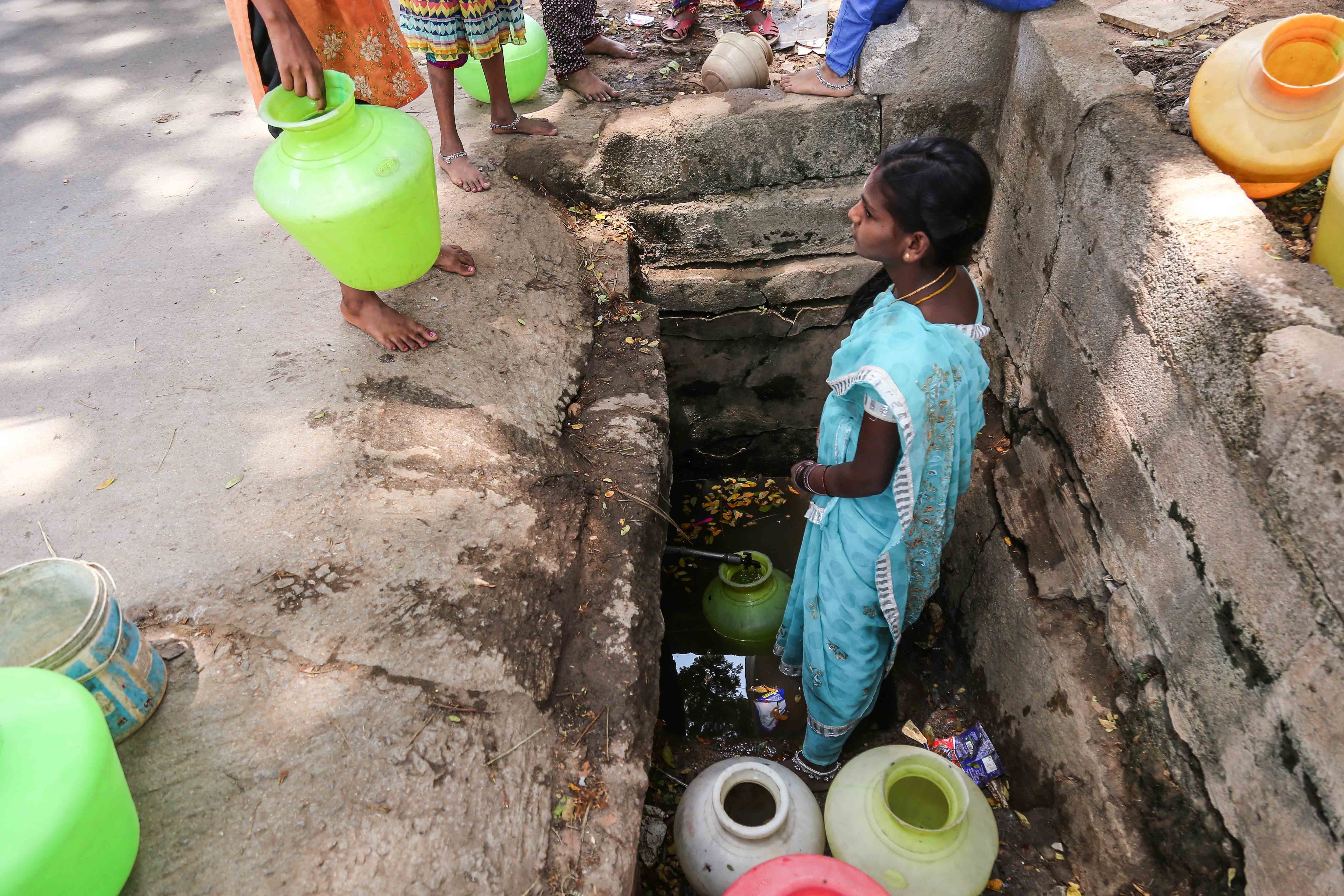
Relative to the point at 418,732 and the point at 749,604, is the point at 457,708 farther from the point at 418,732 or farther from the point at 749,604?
the point at 749,604

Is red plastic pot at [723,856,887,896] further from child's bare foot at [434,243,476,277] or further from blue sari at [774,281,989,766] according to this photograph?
child's bare foot at [434,243,476,277]

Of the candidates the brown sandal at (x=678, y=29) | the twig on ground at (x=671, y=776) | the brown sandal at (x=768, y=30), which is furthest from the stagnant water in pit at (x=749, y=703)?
the brown sandal at (x=678, y=29)

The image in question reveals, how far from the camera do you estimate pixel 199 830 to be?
Answer: 5.13ft

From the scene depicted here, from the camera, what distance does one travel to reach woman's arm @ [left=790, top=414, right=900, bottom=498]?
189 cm

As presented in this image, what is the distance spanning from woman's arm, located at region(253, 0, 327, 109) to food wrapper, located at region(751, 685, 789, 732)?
2.65 meters

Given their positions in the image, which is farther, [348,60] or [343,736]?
[348,60]

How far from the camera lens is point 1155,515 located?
6.77 feet

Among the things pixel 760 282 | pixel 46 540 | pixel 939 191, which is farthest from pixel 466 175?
pixel 939 191

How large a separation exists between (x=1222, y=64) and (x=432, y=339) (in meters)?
2.55

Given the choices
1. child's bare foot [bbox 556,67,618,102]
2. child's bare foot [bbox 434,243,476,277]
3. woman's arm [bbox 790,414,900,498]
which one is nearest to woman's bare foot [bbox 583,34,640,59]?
child's bare foot [bbox 556,67,618,102]

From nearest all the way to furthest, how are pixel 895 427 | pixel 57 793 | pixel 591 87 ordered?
pixel 57 793
pixel 895 427
pixel 591 87

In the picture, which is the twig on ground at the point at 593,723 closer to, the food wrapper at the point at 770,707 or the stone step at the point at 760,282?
the food wrapper at the point at 770,707

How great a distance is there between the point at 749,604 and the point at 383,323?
1.79m

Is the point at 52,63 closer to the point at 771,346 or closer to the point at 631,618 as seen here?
the point at 771,346
